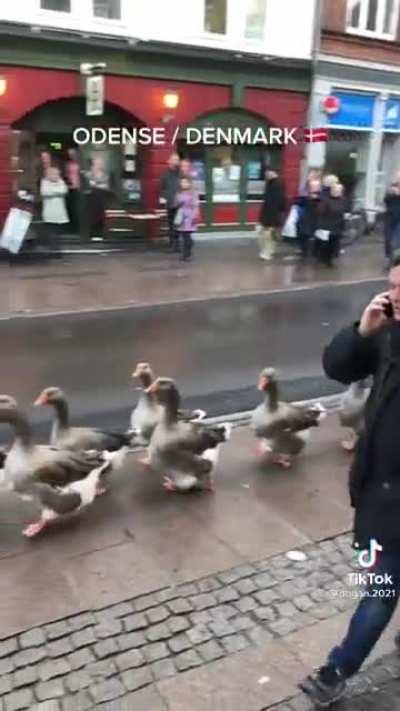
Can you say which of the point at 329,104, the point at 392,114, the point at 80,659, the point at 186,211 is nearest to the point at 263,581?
the point at 80,659

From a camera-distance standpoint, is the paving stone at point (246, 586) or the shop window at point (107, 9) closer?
the paving stone at point (246, 586)

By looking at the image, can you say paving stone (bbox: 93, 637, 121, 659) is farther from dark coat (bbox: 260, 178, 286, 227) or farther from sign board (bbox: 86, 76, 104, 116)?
sign board (bbox: 86, 76, 104, 116)

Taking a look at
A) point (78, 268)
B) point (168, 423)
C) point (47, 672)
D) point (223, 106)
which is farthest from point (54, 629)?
point (223, 106)

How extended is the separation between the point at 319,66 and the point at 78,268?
9.81 metres

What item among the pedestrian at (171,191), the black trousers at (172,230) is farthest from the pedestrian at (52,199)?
the black trousers at (172,230)

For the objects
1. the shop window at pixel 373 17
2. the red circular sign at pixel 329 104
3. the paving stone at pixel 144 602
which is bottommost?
the paving stone at pixel 144 602

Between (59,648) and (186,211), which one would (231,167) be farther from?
(59,648)

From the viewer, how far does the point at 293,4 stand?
18797mm

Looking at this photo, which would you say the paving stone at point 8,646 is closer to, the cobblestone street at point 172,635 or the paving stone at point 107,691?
the cobblestone street at point 172,635

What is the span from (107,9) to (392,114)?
10.1 metres

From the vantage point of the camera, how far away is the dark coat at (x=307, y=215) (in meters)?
16.0

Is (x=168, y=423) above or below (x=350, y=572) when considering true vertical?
above

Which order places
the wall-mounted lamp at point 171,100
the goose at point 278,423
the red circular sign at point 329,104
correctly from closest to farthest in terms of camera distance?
the goose at point 278,423, the wall-mounted lamp at point 171,100, the red circular sign at point 329,104

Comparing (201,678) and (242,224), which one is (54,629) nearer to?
(201,678)
